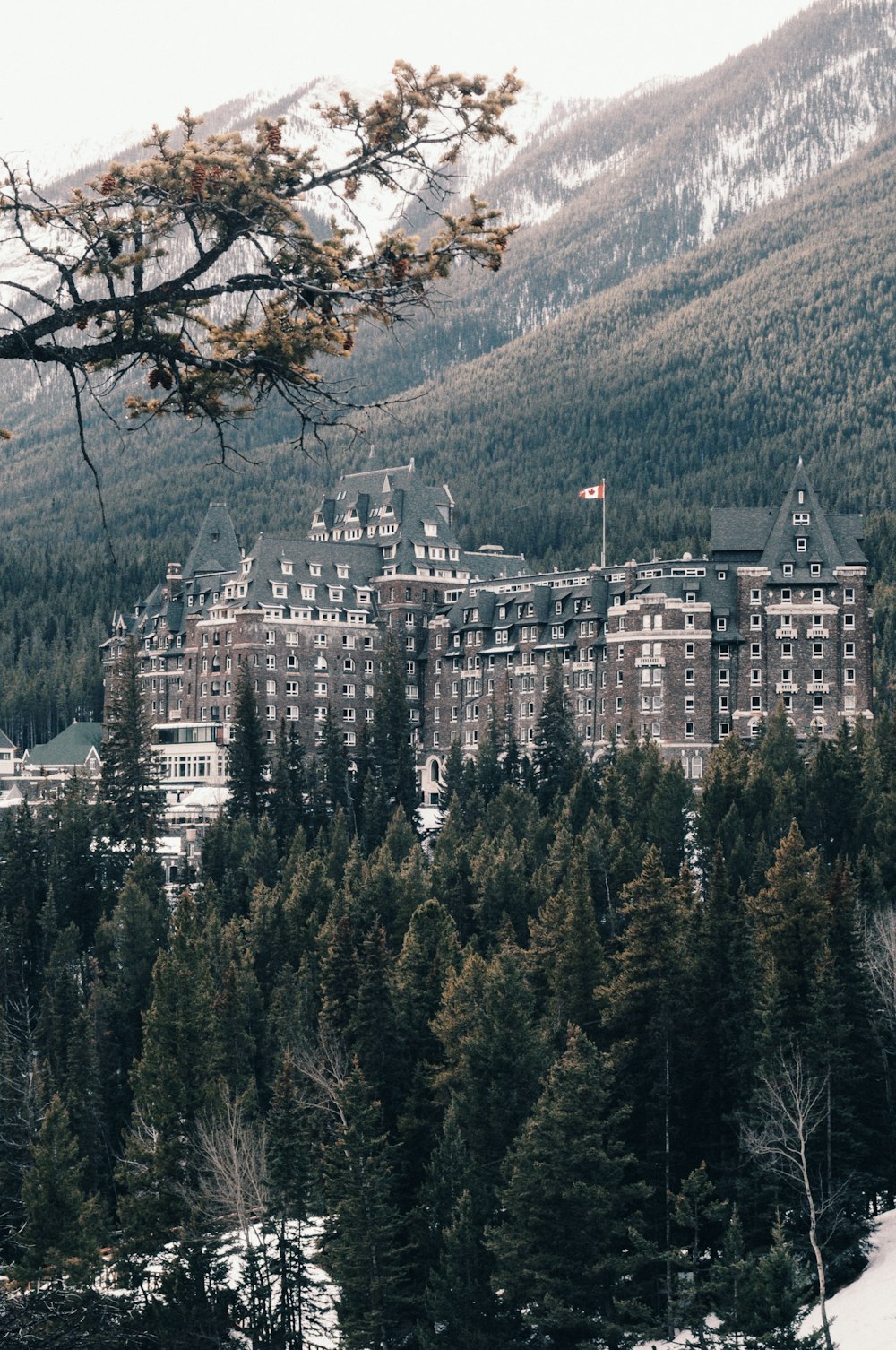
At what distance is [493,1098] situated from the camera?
73125mm

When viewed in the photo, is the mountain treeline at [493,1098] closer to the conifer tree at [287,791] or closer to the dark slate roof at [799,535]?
the conifer tree at [287,791]

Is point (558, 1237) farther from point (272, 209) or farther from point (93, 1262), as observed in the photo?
point (272, 209)

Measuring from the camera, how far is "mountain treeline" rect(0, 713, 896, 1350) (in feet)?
216

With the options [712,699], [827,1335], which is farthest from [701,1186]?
[712,699]

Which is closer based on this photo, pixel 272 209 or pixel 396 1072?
pixel 272 209

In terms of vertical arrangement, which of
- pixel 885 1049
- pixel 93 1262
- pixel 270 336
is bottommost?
pixel 93 1262

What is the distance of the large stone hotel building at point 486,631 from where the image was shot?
143250 mm

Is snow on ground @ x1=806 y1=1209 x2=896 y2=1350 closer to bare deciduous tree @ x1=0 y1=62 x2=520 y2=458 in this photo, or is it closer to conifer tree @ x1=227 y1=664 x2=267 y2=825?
bare deciduous tree @ x1=0 y1=62 x2=520 y2=458

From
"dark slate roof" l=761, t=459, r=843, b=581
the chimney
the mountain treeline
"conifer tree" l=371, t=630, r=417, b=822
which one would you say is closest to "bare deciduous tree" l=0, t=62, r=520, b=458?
the mountain treeline

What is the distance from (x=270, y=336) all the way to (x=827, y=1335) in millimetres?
49923

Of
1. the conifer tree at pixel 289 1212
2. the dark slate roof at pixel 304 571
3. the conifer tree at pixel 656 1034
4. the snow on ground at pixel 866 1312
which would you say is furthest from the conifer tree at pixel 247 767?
the snow on ground at pixel 866 1312

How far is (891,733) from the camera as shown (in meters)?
119

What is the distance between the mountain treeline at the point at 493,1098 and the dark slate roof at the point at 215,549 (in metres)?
79.5

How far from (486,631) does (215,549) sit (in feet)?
132
